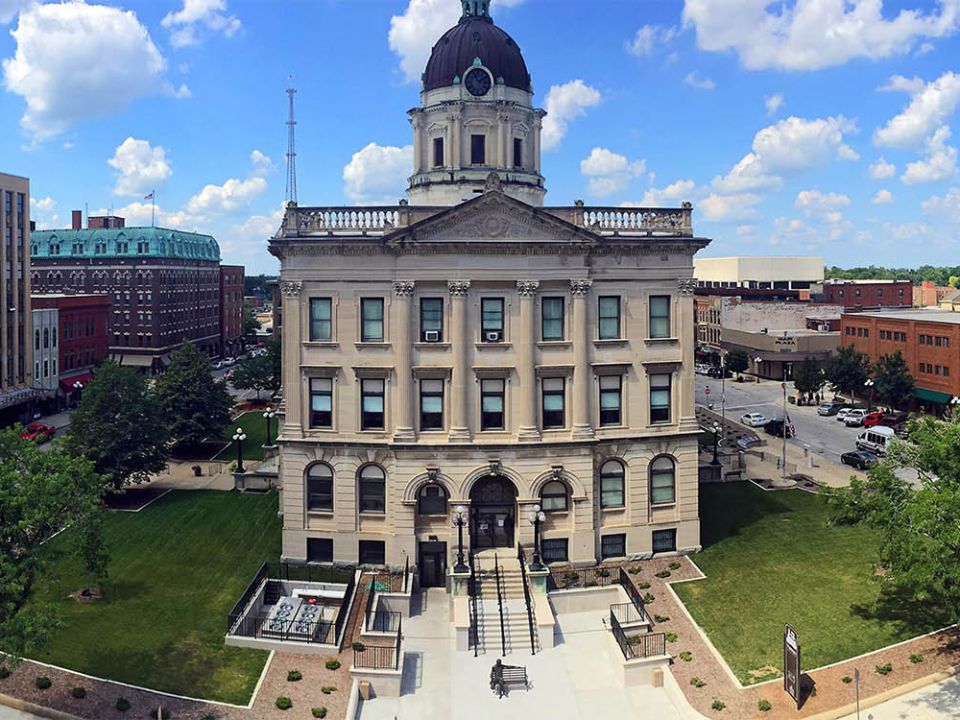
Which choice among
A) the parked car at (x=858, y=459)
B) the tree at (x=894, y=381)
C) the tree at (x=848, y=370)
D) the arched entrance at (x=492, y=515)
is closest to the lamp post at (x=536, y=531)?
the arched entrance at (x=492, y=515)

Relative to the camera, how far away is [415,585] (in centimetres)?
3544

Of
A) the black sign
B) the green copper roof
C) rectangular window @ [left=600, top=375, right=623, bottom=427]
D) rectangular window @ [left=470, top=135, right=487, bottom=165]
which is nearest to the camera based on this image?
the black sign

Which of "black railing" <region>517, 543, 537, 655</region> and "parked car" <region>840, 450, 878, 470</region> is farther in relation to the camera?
"parked car" <region>840, 450, 878, 470</region>

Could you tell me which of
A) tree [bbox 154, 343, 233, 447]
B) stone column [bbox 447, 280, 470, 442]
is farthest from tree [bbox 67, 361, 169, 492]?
stone column [bbox 447, 280, 470, 442]

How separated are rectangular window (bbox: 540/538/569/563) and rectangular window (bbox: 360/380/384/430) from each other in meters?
9.18

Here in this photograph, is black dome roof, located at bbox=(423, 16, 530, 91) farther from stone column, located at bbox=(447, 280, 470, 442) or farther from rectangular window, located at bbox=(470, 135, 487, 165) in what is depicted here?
stone column, located at bbox=(447, 280, 470, 442)

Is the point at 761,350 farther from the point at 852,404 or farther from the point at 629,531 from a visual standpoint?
the point at 629,531

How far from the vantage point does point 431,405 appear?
36.5 meters

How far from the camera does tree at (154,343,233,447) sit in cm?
5847

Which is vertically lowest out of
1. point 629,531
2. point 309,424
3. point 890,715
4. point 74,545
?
point 890,715

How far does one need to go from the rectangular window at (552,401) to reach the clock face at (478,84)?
16755 mm

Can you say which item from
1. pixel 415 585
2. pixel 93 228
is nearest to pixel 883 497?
pixel 415 585

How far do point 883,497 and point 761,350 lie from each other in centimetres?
8228

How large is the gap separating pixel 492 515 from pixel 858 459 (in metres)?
32.6
